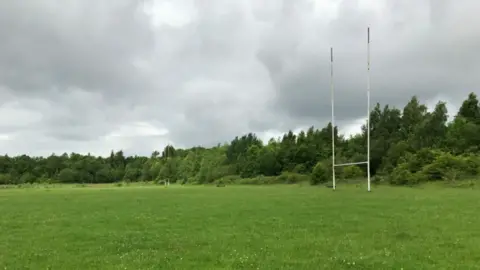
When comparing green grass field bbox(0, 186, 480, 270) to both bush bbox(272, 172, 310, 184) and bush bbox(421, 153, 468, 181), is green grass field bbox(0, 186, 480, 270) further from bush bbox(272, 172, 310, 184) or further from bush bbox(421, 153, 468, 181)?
bush bbox(272, 172, 310, 184)

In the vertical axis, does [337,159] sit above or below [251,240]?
above

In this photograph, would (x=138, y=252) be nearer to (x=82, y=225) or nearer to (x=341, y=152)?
(x=82, y=225)

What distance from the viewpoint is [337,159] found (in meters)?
106

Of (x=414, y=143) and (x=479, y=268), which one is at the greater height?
(x=414, y=143)

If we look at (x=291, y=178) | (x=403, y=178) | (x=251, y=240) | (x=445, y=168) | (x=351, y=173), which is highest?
(x=445, y=168)

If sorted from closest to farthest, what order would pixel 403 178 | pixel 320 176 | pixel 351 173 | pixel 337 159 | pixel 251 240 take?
pixel 251 240 < pixel 403 178 < pixel 351 173 < pixel 320 176 < pixel 337 159

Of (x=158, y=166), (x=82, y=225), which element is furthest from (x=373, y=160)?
(x=158, y=166)

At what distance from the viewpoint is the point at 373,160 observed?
105 meters

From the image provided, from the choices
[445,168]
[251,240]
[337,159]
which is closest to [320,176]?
[337,159]

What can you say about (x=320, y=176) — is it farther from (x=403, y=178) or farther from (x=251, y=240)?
(x=251, y=240)

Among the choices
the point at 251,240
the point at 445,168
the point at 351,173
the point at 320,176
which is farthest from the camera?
the point at 320,176

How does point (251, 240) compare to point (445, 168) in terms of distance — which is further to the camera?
point (445, 168)

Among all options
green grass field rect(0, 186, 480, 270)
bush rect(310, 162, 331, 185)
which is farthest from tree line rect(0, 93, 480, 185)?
green grass field rect(0, 186, 480, 270)

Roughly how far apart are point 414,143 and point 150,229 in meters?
84.3
